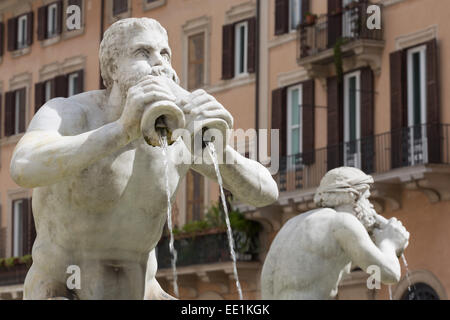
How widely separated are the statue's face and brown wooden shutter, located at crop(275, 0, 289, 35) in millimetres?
29989

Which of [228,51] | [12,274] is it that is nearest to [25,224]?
[12,274]

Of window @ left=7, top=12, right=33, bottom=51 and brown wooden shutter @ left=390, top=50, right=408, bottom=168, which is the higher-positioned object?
window @ left=7, top=12, right=33, bottom=51

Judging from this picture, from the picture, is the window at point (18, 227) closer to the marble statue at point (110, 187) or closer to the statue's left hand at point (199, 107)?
the marble statue at point (110, 187)

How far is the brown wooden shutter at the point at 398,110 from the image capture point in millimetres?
29859

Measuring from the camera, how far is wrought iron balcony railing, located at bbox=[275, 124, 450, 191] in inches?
1141

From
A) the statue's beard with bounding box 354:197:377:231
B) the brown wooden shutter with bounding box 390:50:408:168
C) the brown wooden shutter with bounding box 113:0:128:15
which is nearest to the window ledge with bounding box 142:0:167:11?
the brown wooden shutter with bounding box 113:0:128:15

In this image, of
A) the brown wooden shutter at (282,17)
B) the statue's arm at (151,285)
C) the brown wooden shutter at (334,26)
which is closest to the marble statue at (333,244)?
the statue's arm at (151,285)

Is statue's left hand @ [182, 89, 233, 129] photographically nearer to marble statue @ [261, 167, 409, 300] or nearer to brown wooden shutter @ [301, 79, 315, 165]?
marble statue @ [261, 167, 409, 300]

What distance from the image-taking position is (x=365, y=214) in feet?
29.2

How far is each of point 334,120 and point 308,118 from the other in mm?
1140

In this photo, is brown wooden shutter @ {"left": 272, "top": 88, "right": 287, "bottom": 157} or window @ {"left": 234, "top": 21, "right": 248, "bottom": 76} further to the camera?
window @ {"left": 234, "top": 21, "right": 248, "bottom": 76}

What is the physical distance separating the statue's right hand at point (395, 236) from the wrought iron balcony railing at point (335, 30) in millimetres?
22976

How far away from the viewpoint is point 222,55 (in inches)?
1495

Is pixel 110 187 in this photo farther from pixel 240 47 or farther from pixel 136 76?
pixel 240 47
